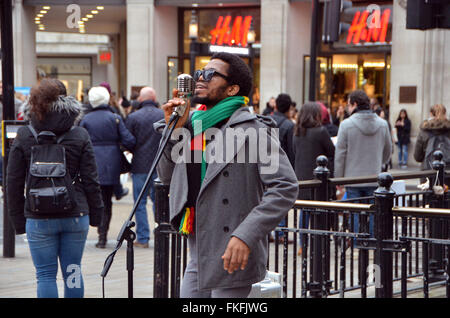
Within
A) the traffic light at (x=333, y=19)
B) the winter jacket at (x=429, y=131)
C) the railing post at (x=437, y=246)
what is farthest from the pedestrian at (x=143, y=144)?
the winter jacket at (x=429, y=131)

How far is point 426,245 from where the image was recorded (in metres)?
5.38

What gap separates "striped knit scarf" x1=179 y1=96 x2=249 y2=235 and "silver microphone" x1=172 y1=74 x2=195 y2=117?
21cm

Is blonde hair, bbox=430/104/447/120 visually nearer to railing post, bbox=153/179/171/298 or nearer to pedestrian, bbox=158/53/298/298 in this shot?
railing post, bbox=153/179/171/298

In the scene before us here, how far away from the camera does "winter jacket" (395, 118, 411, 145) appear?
22.6 meters

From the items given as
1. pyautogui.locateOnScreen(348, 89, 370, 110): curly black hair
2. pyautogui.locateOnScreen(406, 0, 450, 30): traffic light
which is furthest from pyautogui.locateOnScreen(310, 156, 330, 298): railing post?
pyautogui.locateOnScreen(348, 89, 370, 110): curly black hair

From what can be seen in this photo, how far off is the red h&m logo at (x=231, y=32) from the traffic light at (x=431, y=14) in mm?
20307

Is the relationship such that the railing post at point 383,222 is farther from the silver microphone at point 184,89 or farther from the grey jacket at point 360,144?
the grey jacket at point 360,144

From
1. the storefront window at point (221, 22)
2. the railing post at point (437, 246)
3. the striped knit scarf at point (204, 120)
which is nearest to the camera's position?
the striped knit scarf at point (204, 120)

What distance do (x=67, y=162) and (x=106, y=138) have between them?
13.8 feet

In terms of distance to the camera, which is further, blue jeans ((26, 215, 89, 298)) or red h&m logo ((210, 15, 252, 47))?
red h&m logo ((210, 15, 252, 47))

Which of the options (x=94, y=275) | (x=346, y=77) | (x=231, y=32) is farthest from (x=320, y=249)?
(x=231, y=32)

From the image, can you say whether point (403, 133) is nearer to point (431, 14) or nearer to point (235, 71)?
point (431, 14)

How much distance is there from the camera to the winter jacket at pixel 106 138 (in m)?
9.87

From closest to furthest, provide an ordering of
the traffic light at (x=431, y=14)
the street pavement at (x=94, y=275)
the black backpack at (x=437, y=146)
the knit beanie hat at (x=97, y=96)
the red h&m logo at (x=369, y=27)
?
the traffic light at (x=431, y=14) < the street pavement at (x=94, y=275) < the knit beanie hat at (x=97, y=96) < the black backpack at (x=437, y=146) < the red h&m logo at (x=369, y=27)
